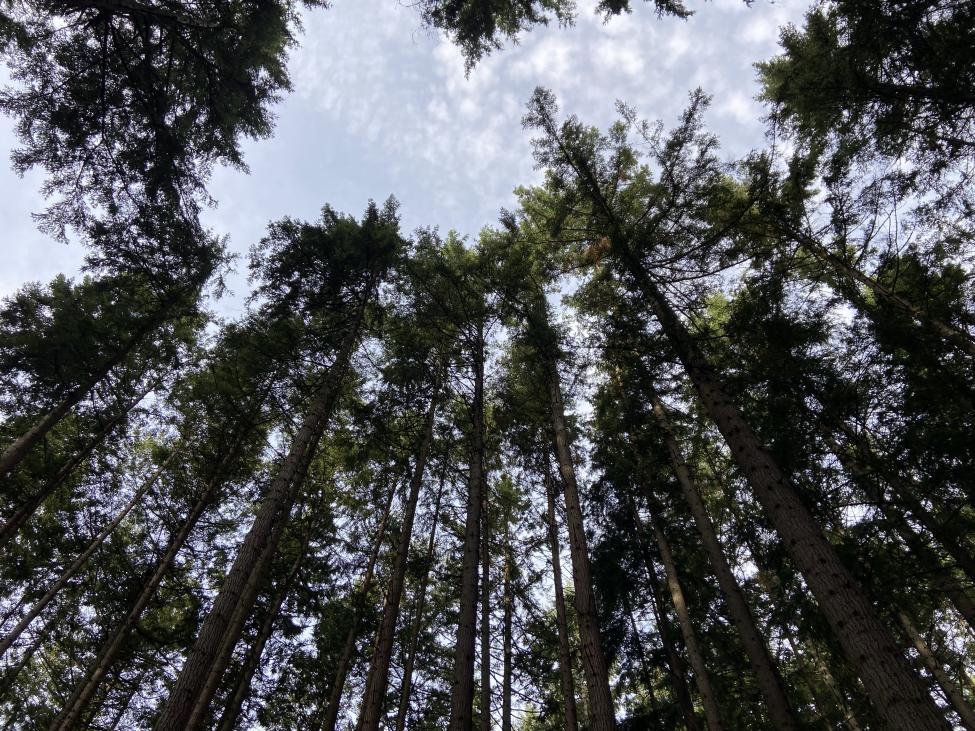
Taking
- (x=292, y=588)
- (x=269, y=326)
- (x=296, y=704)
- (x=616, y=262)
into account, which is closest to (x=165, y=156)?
(x=269, y=326)

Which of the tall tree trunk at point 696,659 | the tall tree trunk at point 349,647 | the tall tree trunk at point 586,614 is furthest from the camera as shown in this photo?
the tall tree trunk at point 349,647

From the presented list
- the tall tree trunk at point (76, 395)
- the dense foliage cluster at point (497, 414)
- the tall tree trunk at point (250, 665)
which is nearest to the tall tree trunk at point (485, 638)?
the dense foliage cluster at point (497, 414)

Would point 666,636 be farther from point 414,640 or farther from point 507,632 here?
point 414,640

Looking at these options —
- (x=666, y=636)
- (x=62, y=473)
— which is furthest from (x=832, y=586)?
(x=62, y=473)

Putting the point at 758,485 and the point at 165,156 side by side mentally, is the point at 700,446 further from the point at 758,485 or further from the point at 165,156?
the point at 165,156

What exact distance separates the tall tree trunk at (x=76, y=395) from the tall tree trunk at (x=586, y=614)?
35.6ft

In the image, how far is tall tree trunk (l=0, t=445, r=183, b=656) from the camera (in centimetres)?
905

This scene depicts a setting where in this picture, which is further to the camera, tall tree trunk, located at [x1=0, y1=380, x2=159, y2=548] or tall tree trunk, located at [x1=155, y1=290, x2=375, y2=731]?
tall tree trunk, located at [x1=0, y1=380, x2=159, y2=548]

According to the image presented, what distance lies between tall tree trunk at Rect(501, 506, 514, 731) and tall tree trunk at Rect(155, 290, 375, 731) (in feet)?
21.2

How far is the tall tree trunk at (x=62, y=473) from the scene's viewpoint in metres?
9.51

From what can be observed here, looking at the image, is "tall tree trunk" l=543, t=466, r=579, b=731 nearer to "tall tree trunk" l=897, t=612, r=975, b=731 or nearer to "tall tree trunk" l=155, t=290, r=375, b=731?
"tall tree trunk" l=155, t=290, r=375, b=731

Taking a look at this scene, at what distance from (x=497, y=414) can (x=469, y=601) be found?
578cm

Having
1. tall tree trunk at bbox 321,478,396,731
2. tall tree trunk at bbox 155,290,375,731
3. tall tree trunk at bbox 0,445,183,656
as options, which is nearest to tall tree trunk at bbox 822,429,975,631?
tall tree trunk at bbox 155,290,375,731

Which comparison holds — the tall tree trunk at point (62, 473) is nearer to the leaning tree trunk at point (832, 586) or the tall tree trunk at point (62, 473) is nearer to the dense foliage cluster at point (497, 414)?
the dense foliage cluster at point (497, 414)
